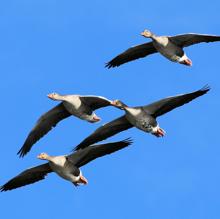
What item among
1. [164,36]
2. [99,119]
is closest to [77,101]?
[99,119]

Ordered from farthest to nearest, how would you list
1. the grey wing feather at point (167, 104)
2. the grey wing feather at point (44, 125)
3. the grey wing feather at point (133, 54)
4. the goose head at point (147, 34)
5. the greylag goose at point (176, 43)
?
the grey wing feather at point (133, 54) < the grey wing feather at point (44, 125) < the goose head at point (147, 34) < the greylag goose at point (176, 43) < the grey wing feather at point (167, 104)

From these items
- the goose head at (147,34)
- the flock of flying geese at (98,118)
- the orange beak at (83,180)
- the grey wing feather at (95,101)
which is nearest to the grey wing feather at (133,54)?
the flock of flying geese at (98,118)

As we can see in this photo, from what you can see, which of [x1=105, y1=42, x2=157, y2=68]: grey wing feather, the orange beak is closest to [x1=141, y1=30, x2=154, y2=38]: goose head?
[x1=105, y1=42, x2=157, y2=68]: grey wing feather

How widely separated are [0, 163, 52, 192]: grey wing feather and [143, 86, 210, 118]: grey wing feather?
4775 millimetres

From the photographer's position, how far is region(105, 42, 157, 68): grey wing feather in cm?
5206

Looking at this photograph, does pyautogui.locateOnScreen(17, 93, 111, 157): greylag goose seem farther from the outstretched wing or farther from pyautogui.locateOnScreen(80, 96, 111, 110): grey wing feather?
the outstretched wing

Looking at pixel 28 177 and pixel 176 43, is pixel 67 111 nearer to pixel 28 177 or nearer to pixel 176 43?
pixel 28 177

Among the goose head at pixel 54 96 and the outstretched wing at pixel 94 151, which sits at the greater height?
→ the goose head at pixel 54 96

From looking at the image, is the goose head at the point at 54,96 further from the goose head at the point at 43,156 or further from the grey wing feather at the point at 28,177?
the grey wing feather at the point at 28,177

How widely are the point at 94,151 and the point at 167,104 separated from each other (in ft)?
11.0

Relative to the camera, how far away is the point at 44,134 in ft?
171

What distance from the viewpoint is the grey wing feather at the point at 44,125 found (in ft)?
167

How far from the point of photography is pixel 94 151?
1901 inches

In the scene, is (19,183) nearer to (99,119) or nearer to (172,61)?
(99,119)
